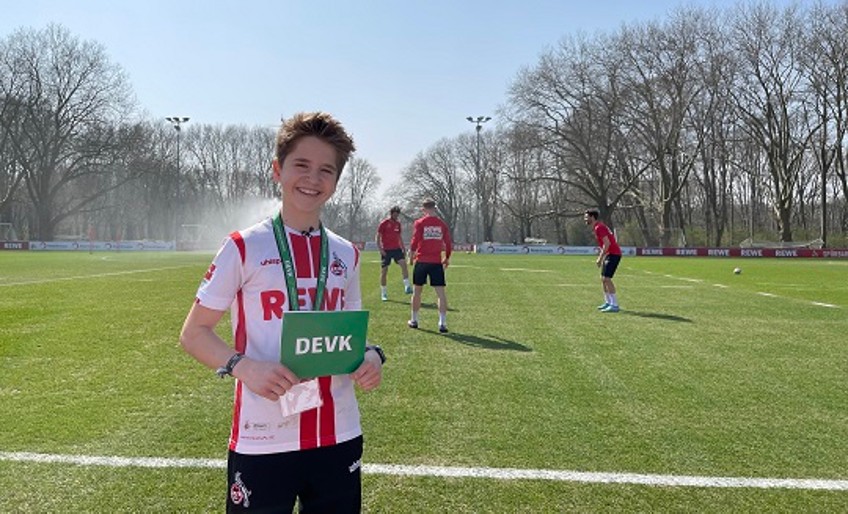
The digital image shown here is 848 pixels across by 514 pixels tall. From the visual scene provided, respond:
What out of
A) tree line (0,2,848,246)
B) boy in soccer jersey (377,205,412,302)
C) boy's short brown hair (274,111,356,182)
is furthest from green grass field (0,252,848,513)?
tree line (0,2,848,246)

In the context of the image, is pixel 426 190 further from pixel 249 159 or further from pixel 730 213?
pixel 730 213

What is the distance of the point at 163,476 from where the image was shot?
144 inches

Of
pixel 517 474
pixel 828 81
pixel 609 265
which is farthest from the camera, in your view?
pixel 828 81

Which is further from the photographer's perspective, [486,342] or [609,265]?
[609,265]

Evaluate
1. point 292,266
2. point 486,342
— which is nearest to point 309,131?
point 292,266

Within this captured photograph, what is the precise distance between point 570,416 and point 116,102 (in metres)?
59.8

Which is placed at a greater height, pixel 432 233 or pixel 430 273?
pixel 432 233

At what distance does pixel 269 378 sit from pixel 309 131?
819mm

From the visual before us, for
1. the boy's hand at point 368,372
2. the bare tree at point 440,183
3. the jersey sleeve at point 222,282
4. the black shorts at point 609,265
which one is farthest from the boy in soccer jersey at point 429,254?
the bare tree at point 440,183

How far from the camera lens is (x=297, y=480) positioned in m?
1.96

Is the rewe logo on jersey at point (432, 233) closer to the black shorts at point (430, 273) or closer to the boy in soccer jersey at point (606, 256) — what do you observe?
the black shorts at point (430, 273)

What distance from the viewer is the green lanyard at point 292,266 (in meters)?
1.97

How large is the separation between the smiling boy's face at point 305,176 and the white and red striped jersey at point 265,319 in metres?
0.09

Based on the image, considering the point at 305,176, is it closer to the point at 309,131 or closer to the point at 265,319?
the point at 309,131
